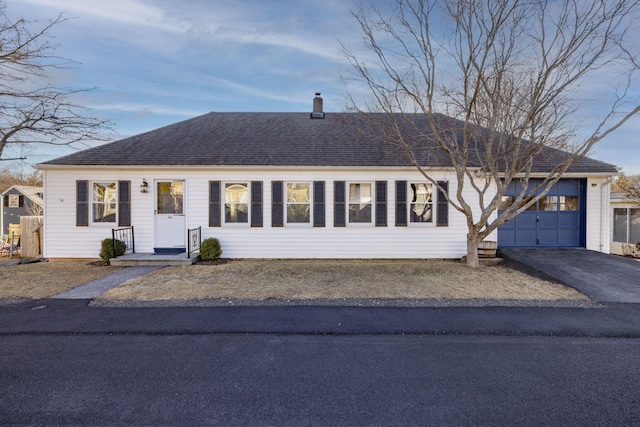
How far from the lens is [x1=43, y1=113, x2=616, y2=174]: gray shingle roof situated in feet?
32.9

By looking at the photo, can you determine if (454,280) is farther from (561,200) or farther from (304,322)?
(561,200)

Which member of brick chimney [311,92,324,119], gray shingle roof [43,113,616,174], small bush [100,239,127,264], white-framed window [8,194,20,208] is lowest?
small bush [100,239,127,264]

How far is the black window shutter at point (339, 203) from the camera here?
10.1 metres

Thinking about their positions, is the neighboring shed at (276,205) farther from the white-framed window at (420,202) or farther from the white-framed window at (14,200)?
the white-framed window at (14,200)

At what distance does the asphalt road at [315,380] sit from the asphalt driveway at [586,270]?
9.46 ft

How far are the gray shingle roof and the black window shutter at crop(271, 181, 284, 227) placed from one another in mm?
745

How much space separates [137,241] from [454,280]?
9.86 metres

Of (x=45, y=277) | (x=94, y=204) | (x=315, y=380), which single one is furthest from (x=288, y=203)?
(x=315, y=380)

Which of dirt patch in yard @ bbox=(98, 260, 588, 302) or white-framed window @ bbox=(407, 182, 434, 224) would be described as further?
white-framed window @ bbox=(407, 182, 434, 224)

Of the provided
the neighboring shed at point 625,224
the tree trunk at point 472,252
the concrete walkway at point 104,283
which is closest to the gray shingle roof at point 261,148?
the tree trunk at point 472,252

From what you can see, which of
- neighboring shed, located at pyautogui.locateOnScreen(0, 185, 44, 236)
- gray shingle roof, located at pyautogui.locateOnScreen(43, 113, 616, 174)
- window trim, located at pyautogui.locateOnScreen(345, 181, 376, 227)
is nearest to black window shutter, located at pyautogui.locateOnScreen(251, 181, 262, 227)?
gray shingle roof, located at pyautogui.locateOnScreen(43, 113, 616, 174)

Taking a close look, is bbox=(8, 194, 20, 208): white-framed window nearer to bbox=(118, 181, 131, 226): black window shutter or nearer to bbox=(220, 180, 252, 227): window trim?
bbox=(118, 181, 131, 226): black window shutter

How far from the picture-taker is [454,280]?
727 centimetres

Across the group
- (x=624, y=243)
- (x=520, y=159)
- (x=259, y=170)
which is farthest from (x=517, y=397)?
(x=624, y=243)
